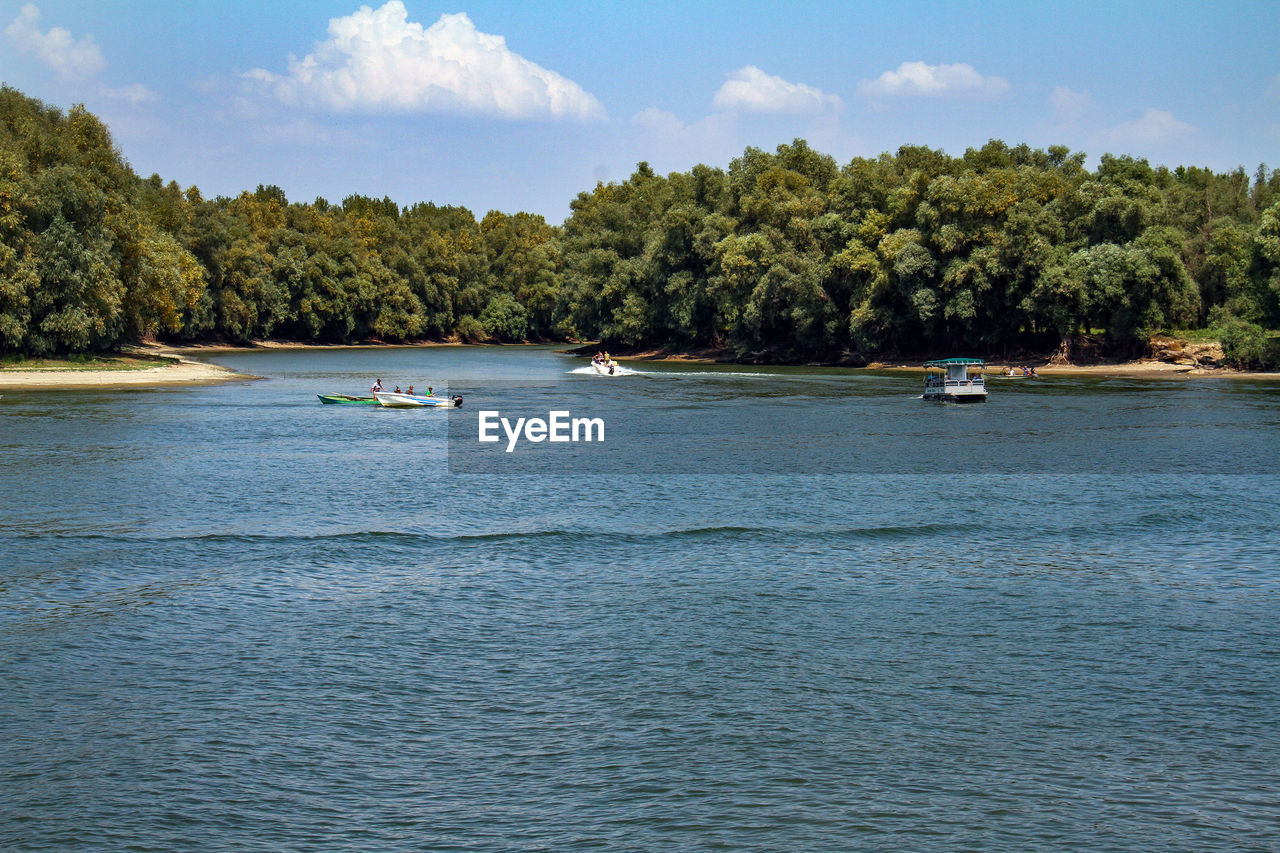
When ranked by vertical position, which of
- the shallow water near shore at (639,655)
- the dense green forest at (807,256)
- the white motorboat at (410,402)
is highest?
the dense green forest at (807,256)

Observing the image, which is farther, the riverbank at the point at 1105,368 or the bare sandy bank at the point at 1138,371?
the riverbank at the point at 1105,368

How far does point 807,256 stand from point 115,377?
217 ft

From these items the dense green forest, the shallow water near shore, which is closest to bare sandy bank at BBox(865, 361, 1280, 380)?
the dense green forest

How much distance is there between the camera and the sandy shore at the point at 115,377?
83438 mm

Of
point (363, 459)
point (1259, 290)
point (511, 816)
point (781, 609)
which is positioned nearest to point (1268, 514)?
point (781, 609)

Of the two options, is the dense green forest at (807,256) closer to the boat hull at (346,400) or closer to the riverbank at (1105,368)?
the riverbank at (1105,368)

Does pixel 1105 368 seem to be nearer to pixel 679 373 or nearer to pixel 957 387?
pixel 957 387

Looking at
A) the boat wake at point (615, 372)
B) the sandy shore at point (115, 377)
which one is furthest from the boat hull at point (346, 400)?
the boat wake at point (615, 372)

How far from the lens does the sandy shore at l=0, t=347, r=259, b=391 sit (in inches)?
3285

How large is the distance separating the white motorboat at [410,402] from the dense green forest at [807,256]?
2743 cm

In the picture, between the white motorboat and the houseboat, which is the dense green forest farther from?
the white motorboat

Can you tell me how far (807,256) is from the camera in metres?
116

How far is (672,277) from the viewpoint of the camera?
5157 inches

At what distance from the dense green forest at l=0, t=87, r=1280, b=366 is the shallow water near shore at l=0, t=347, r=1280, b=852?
154 ft
